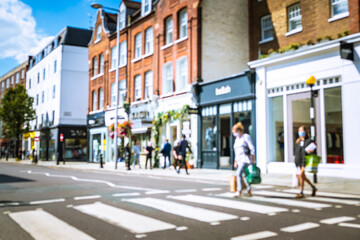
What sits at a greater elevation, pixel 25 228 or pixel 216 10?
pixel 216 10

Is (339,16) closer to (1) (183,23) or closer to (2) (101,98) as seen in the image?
(1) (183,23)

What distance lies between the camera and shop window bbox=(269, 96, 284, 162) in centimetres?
1770

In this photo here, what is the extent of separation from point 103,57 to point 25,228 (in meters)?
31.4

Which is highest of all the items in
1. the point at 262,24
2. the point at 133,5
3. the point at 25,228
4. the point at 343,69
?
the point at 133,5

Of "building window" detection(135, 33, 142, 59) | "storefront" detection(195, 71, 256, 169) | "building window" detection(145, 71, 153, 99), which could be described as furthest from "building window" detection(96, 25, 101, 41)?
"storefront" detection(195, 71, 256, 169)

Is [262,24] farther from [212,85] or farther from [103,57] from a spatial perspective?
[103,57]

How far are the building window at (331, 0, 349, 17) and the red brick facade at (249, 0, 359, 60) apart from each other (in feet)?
0.61

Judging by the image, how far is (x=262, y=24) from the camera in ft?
73.3

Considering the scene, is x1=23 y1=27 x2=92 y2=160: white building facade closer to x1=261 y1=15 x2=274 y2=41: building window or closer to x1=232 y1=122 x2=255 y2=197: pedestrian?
x1=261 y1=15 x2=274 y2=41: building window

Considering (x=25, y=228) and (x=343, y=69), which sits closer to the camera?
(x=25, y=228)

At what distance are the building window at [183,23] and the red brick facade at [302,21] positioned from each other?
171 inches

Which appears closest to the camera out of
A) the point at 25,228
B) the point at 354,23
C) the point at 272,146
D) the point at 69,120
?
the point at 25,228

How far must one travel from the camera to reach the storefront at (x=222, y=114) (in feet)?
63.3

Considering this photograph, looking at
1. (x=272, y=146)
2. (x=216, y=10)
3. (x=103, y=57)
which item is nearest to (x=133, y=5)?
(x=103, y=57)
